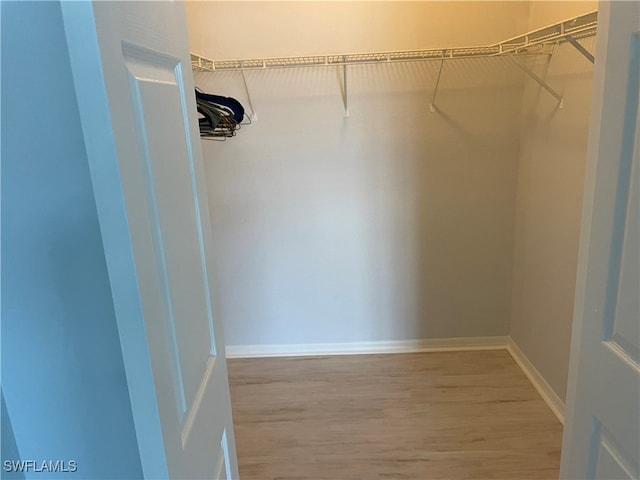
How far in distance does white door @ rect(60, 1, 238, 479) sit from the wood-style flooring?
1.26 meters

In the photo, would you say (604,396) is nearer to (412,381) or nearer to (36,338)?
(36,338)

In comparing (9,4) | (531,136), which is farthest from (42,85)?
(531,136)

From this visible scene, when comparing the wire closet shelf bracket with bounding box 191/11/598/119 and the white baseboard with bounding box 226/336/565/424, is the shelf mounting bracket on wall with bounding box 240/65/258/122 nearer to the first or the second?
the wire closet shelf bracket with bounding box 191/11/598/119

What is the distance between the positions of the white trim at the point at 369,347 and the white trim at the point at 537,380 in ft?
0.38

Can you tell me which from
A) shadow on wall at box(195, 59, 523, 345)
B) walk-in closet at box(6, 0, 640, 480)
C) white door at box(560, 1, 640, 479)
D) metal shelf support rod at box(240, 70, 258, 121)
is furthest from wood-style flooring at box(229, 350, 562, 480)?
metal shelf support rod at box(240, 70, 258, 121)

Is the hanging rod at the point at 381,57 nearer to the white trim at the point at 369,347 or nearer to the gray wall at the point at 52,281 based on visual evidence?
the gray wall at the point at 52,281

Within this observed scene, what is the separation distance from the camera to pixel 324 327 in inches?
118

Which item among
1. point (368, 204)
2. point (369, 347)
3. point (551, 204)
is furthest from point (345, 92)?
point (369, 347)

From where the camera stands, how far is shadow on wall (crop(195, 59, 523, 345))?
261 centimetres

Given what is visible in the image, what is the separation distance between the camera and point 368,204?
9.05 feet

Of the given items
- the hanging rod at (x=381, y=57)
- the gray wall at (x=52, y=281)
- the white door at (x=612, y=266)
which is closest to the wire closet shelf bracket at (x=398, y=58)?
the hanging rod at (x=381, y=57)

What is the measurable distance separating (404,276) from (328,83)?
3.99 feet

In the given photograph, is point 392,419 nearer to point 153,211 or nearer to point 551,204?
point 551,204

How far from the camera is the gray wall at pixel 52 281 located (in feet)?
2.21
